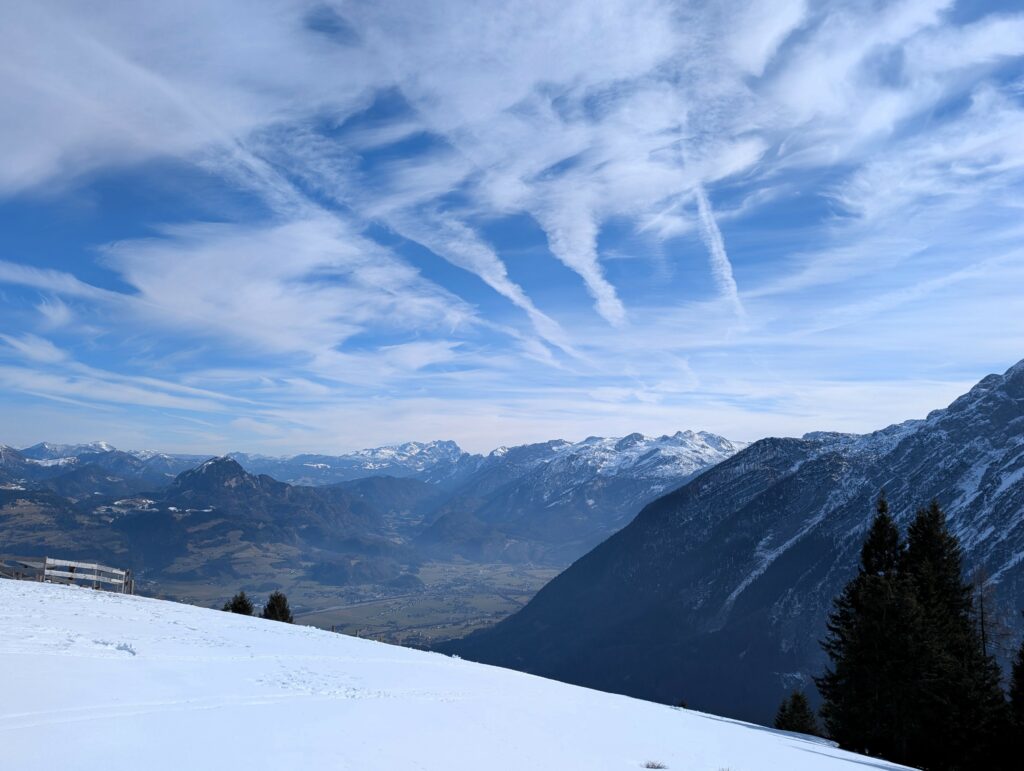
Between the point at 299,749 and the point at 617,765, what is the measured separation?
18.3ft

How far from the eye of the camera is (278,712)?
11641 millimetres

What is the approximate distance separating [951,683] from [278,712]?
33477 mm

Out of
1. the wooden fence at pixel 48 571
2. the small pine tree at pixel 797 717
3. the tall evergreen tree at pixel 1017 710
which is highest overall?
the wooden fence at pixel 48 571

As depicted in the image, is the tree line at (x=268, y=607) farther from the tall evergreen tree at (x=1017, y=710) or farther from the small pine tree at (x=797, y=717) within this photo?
the tall evergreen tree at (x=1017, y=710)

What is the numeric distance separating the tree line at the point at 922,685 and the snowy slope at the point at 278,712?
1667 centimetres

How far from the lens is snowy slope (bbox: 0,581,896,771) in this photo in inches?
354

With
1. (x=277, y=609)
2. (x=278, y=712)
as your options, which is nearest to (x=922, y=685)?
(x=278, y=712)

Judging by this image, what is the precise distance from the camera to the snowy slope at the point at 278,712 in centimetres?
900

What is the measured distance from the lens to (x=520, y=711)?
1512cm

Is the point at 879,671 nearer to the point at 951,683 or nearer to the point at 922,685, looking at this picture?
the point at 922,685

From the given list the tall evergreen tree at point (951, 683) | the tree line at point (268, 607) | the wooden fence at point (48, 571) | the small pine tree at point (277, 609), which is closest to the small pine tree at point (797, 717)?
the tall evergreen tree at point (951, 683)

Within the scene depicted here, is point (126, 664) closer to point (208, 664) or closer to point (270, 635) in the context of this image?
point (208, 664)

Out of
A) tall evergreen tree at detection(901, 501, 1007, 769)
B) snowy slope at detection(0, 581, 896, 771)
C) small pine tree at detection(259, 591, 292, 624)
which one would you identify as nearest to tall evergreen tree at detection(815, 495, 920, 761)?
tall evergreen tree at detection(901, 501, 1007, 769)

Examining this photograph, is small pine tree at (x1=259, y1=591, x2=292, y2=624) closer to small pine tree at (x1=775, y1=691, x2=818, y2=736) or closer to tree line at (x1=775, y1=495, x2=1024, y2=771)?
small pine tree at (x1=775, y1=691, x2=818, y2=736)
